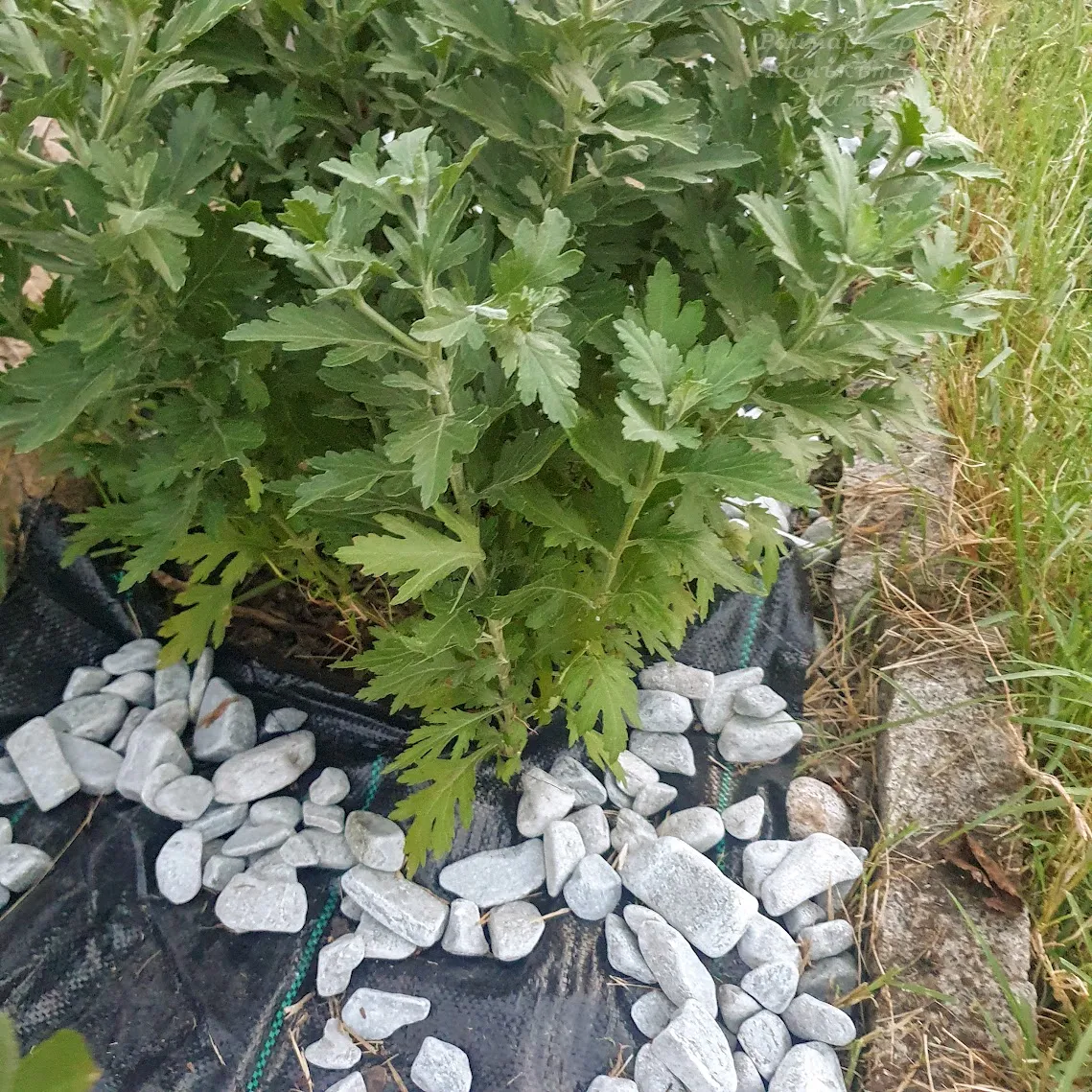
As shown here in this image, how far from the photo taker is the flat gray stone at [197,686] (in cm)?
157

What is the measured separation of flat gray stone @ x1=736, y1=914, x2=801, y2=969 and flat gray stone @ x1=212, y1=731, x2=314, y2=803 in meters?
0.79

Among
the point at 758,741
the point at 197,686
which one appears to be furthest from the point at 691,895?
the point at 197,686

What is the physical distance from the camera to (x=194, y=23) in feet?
2.58

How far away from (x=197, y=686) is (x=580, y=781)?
2.35 ft

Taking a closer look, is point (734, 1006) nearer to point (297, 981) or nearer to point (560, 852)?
point (560, 852)

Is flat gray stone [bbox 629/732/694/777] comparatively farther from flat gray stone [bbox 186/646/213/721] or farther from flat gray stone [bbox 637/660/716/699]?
flat gray stone [bbox 186/646/213/721]

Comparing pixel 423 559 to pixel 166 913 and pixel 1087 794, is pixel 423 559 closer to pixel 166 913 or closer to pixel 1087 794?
pixel 166 913

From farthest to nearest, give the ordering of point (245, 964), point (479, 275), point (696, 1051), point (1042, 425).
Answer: point (1042, 425) → point (245, 964) → point (696, 1051) → point (479, 275)

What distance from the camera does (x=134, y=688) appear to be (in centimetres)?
160

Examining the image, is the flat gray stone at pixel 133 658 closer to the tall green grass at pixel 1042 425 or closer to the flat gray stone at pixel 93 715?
the flat gray stone at pixel 93 715

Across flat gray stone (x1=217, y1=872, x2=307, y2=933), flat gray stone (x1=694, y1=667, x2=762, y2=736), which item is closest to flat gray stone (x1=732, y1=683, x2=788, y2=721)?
flat gray stone (x1=694, y1=667, x2=762, y2=736)

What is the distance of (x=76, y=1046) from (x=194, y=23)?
2.77 ft

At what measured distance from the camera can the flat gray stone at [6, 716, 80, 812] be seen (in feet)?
4.80

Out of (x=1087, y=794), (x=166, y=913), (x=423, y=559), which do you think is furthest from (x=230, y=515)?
(x=1087, y=794)
